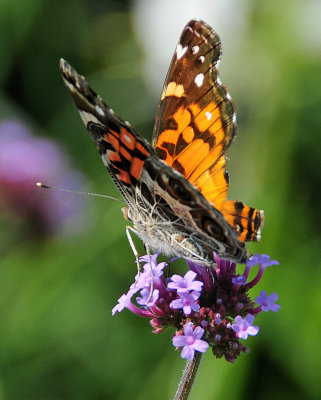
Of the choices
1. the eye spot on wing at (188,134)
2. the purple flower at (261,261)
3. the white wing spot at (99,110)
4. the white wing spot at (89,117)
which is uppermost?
the eye spot on wing at (188,134)

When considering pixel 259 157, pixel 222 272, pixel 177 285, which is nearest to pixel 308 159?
pixel 259 157

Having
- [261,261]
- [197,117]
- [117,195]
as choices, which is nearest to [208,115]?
[197,117]

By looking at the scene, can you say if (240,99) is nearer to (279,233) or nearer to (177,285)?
(279,233)

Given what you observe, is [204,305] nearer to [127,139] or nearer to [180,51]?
[127,139]

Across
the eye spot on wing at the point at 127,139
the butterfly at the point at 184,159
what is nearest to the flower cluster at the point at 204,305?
the butterfly at the point at 184,159

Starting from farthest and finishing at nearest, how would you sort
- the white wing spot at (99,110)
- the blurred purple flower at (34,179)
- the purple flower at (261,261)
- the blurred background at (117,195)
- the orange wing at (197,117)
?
the blurred purple flower at (34,179) → the blurred background at (117,195) → the orange wing at (197,117) → the purple flower at (261,261) → the white wing spot at (99,110)

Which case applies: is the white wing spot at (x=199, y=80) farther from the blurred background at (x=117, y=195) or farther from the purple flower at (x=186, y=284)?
the blurred background at (x=117, y=195)

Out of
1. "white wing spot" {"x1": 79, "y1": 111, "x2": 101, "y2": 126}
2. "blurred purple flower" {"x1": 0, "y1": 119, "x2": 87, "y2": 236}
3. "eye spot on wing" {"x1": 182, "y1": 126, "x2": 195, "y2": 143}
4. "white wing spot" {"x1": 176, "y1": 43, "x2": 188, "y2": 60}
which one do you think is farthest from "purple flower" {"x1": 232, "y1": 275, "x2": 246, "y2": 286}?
"blurred purple flower" {"x1": 0, "y1": 119, "x2": 87, "y2": 236}
